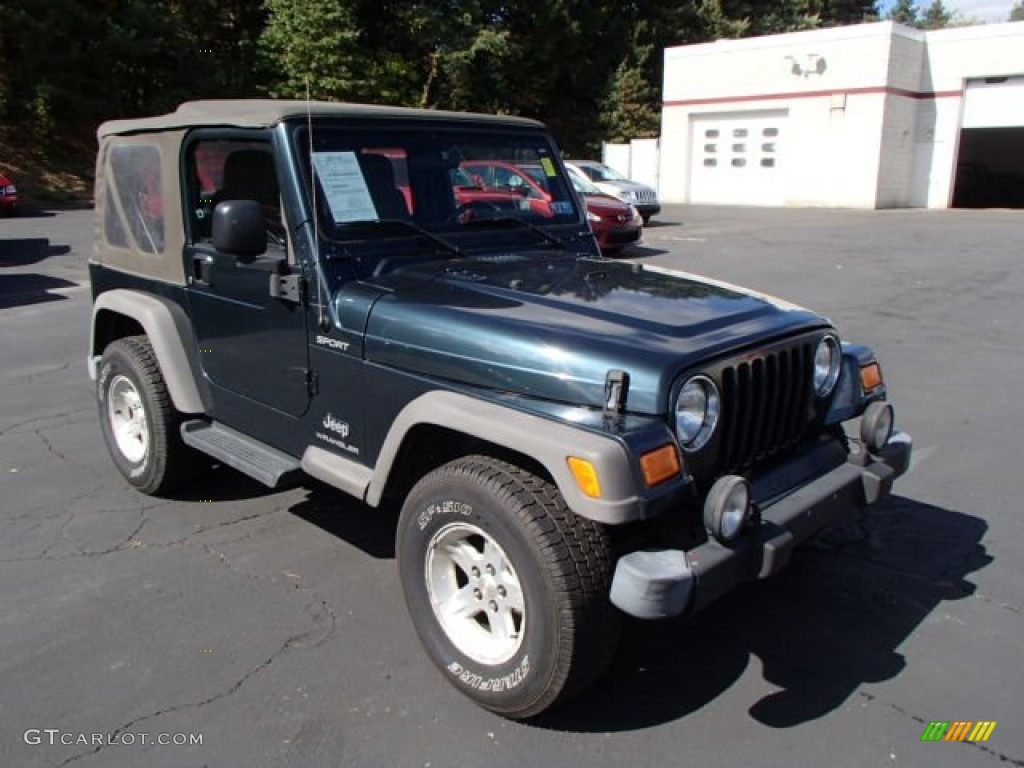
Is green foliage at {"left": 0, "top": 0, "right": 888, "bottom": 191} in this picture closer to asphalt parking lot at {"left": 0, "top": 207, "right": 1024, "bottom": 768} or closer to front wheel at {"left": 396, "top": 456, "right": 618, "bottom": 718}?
asphalt parking lot at {"left": 0, "top": 207, "right": 1024, "bottom": 768}

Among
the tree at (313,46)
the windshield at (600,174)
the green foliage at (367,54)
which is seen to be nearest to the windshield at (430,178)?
the windshield at (600,174)

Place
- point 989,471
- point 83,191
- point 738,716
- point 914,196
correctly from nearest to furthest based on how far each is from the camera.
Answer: point 738,716 → point 989,471 → point 83,191 → point 914,196

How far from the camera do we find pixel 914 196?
27094mm

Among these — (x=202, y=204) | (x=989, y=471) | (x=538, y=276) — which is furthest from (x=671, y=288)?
(x=989, y=471)

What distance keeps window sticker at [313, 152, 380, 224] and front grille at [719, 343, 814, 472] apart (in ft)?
5.41

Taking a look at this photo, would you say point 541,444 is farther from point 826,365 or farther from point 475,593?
point 826,365

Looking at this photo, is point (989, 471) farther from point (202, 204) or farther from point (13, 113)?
point (13, 113)

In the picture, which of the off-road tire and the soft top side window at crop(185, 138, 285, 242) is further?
the off-road tire

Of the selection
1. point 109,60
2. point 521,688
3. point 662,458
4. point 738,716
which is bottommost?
→ point 738,716

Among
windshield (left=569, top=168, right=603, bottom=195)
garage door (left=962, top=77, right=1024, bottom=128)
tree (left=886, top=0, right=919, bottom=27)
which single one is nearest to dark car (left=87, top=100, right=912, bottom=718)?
windshield (left=569, top=168, right=603, bottom=195)

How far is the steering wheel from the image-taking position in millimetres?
3836

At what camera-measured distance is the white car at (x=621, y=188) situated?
19156 millimetres

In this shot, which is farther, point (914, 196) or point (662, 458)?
point (914, 196)

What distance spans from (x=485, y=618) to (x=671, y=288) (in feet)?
4.99
